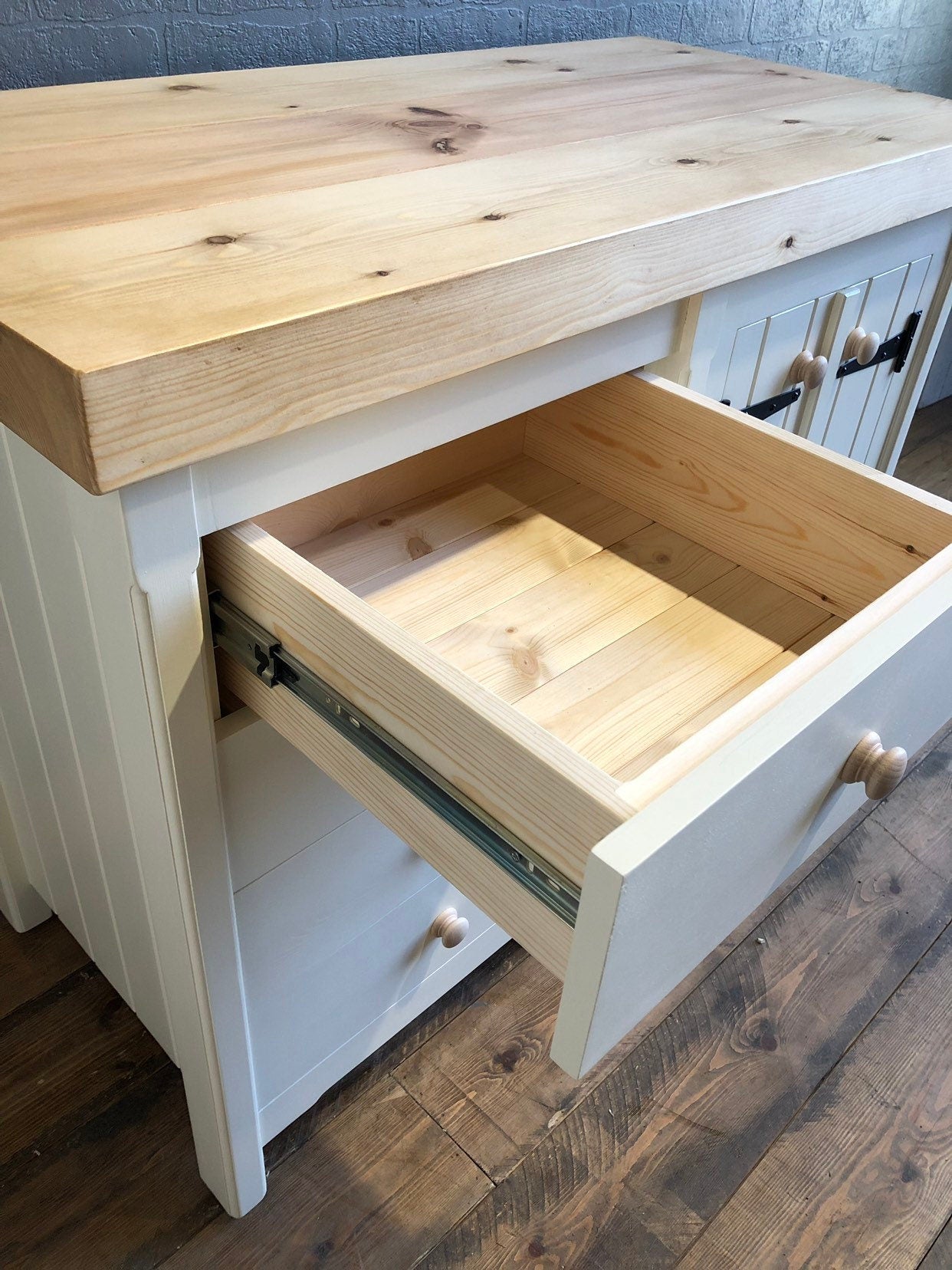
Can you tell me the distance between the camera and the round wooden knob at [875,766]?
50cm

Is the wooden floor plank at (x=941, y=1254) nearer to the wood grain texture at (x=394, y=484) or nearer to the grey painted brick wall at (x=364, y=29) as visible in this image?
the wood grain texture at (x=394, y=484)

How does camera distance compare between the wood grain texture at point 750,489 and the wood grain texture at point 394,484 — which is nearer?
the wood grain texture at point 750,489

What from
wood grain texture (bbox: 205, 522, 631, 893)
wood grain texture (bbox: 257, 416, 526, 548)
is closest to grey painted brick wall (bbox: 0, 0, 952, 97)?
wood grain texture (bbox: 257, 416, 526, 548)

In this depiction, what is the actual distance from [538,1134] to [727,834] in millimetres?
657

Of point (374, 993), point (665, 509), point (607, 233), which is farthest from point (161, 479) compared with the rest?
point (374, 993)

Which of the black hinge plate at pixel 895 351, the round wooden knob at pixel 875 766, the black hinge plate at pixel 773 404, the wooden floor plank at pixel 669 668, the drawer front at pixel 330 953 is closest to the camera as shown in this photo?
the round wooden knob at pixel 875 766

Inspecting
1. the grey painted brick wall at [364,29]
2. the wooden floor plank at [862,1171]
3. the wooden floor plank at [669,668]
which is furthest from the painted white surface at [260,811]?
the grey painted brick wall at [364,29]

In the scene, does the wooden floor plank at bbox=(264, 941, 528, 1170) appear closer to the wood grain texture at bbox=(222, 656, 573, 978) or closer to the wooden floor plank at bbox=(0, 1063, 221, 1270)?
the wooden floor plank at bbox=(0, 1063, 221, 1270)

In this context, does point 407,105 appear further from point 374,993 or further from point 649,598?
point 374,993

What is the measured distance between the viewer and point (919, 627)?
1.65 ft

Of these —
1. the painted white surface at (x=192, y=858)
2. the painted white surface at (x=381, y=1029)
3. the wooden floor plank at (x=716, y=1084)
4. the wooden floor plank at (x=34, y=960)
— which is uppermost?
the painted white surface at (x=192, y=858)

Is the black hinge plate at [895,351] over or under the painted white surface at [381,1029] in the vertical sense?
over

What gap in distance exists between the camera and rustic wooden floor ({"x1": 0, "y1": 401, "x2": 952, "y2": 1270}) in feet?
2.87

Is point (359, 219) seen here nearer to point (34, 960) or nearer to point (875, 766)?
point (875, 766)
